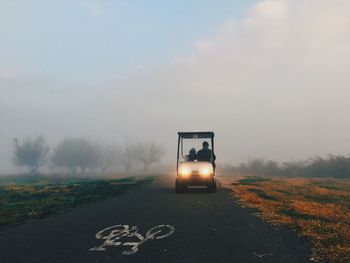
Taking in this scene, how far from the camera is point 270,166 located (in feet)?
245

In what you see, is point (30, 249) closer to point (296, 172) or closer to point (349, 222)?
point (349, 222)

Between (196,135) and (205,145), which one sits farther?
(196,135)

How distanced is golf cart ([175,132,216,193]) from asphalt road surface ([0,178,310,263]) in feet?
26.7

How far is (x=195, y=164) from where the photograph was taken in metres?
21.3

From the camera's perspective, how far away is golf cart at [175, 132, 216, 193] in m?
21.1

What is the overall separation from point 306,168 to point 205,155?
47546 millimetres

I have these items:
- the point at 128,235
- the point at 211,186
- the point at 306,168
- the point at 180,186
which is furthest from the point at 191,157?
the point at 306,168

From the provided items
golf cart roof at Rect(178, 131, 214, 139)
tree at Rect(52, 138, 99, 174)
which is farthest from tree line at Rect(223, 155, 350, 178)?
tree at Rect(52, 138, 99, 174)

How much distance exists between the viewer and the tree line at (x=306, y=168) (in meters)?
56.4

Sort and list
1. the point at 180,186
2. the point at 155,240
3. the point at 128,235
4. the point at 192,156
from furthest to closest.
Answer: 1. the point at 192,156
2. the point at 180,186
3. the point at 128,235
4. the point at 155,240

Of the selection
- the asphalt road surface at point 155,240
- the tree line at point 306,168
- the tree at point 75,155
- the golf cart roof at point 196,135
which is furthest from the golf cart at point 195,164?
the tree at point 75,155

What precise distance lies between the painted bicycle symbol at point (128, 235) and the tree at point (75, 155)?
119132mm

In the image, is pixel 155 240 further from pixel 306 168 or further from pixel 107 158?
pixel 107 158

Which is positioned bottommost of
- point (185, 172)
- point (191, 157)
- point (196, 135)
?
point (185, 172)
